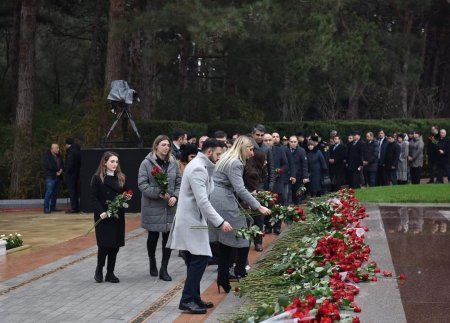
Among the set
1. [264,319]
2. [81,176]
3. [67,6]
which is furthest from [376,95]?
[264,319]

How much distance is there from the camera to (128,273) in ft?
36.2

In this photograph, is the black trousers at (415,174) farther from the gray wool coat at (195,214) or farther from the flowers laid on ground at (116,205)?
the gray wool coat at (195,214)

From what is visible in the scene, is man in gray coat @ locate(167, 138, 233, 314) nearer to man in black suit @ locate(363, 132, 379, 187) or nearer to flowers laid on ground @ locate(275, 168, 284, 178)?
flowers laid on ground @ locate(275, 168, 284, 178)

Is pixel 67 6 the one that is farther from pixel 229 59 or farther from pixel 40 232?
pixel 40 232

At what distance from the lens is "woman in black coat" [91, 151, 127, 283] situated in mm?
10258

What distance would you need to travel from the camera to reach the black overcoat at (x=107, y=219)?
10.2 m

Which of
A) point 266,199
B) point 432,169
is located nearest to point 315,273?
point 266,199

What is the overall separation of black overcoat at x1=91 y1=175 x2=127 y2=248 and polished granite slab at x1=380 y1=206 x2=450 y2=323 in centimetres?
357

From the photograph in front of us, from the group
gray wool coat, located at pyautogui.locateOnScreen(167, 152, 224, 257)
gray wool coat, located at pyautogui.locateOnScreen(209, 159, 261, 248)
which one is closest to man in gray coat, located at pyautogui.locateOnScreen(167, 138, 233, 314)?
gray wool coat, located at pyautogui.locateOnScreen(167, 152, 224, 257)

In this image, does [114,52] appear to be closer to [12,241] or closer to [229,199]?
[12,241]

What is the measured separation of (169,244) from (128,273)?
257cm

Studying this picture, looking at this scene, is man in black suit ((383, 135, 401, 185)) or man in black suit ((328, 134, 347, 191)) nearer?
man in black suit ((328, 134, 347, 191))

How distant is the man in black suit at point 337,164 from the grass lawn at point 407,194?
1445mm

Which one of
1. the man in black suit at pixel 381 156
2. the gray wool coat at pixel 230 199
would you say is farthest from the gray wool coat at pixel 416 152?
the gray wool coat at pixel 230 199
